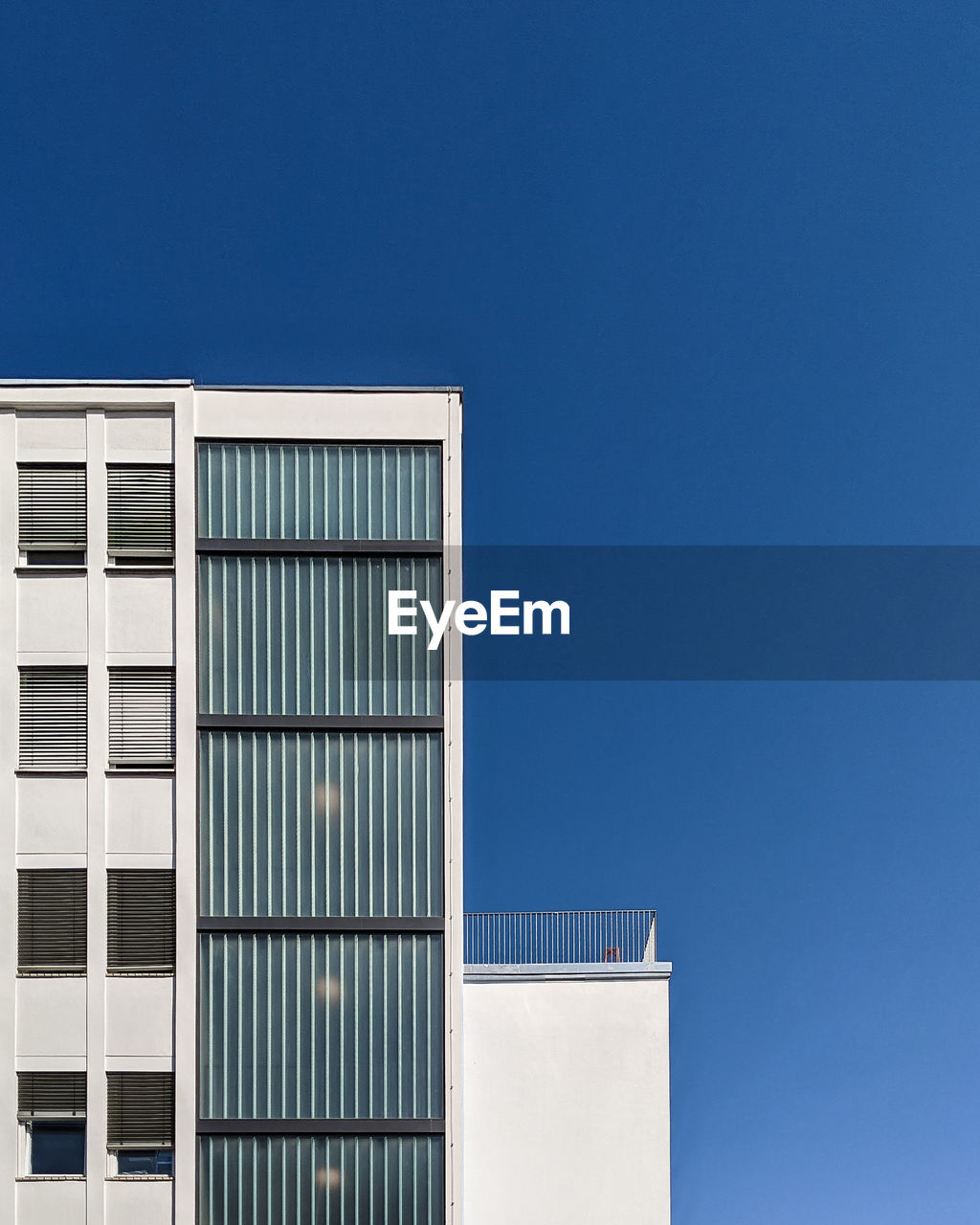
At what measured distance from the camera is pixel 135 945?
17.8 m

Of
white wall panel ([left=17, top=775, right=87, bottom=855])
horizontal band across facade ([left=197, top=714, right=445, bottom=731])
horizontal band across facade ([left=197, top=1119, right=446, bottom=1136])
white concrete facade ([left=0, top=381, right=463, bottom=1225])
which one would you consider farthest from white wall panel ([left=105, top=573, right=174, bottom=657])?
horizontal band across facade ([left=197, top=1119, right=446, bottom=1136])

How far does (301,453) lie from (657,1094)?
14813 millimetres

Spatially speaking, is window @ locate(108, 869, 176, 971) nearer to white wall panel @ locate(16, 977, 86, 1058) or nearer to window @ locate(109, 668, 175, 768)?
white wall panel @ locate(16, 977, 86, 1058)

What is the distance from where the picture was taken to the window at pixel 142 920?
17812 millimetres

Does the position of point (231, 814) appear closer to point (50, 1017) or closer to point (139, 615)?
point (139, 615)

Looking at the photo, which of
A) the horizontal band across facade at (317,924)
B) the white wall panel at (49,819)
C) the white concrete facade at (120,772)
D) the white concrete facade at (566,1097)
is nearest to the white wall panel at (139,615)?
the white concrete facade at (120,772)

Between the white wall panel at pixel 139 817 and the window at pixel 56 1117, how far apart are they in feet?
14.2

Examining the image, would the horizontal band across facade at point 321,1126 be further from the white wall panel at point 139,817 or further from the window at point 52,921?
the white wall panel at point 139,817

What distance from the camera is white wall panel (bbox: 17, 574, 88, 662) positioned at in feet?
59.5

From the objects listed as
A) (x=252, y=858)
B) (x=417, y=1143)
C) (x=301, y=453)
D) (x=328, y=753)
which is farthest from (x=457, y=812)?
(x=301, y=453)

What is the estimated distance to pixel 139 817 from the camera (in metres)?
17.9

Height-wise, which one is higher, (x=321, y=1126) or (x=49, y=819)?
(x=49, y=819)

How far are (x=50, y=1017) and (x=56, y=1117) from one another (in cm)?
187

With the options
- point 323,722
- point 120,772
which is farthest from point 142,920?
point 323,722
